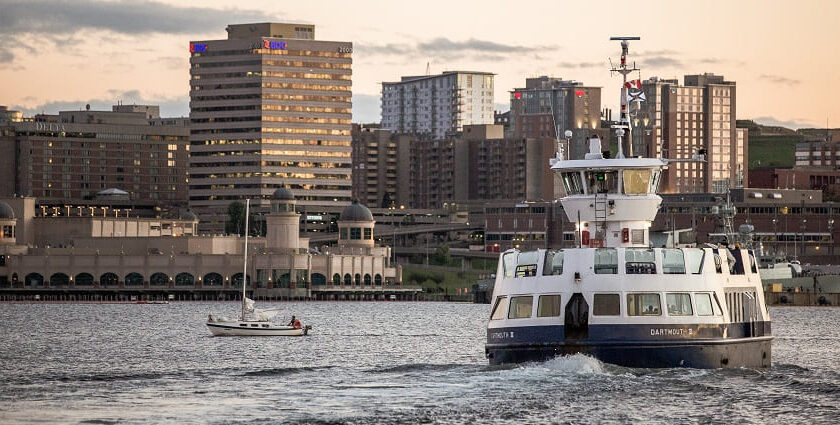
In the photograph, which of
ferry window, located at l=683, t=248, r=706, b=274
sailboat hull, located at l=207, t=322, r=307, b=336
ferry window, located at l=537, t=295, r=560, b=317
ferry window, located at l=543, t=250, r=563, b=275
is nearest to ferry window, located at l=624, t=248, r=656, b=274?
ferry window, located at l=683, t=248, r=706, b=274

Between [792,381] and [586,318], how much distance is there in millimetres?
13093

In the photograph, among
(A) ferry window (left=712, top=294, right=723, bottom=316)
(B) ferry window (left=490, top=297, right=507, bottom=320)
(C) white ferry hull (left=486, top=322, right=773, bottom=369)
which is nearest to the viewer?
(C) white ferry hull (left=486, top=322, right=773, bottom=369)

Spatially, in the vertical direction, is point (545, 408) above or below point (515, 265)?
below

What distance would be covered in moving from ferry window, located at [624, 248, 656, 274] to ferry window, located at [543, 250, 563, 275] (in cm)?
286

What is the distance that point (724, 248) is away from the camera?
274 ft

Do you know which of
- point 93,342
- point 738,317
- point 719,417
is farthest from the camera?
point 93,342

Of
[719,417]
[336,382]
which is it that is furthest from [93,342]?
[719,417]

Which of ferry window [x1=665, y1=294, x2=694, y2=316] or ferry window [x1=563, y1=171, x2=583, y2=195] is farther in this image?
ferry window [x1=563, y1=171, x2=583, y2=195]

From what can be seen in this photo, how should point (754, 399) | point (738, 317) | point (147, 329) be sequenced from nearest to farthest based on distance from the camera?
point (754, 399), point (738, 317), point (147, 329)

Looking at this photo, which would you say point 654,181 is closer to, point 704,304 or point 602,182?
point 602,182

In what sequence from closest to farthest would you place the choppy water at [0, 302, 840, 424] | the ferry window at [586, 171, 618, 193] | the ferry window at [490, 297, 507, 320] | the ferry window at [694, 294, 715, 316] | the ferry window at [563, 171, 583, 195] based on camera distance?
1. the choppy water at [0, 302, 840, 424]
2. the ferry window at [694, 294, 715, 316]
3. the ferry window at [490, 297, 507, 320]
4. the ferry window at [586, 171, 618, 193]
5. the ferry window at [563, 171, 583, 195]

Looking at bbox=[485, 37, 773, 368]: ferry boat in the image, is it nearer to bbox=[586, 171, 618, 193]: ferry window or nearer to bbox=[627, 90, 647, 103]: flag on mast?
bbox=[586, 171, 618, 193]: ferry window

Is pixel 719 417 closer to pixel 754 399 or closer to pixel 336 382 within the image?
pixel 754 399

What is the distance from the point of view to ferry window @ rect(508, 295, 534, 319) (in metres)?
79.4
